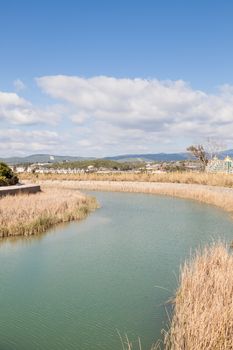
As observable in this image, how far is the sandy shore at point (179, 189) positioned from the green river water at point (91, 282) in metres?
8.22

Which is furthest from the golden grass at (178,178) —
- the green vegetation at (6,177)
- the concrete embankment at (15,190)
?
the green vegetation at (6,177)

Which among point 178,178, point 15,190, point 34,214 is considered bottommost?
point 34,214

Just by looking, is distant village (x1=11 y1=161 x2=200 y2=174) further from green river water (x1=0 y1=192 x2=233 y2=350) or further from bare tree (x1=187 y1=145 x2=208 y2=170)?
green river water (x1=0 y1=192 x2=233 y2=350)

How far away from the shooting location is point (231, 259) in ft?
30.8

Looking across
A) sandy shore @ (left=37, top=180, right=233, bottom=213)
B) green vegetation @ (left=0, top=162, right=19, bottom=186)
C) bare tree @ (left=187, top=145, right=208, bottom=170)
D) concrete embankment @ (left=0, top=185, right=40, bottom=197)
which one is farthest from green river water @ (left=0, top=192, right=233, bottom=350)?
bare tree @ (left=187, top=145, right=208, bottom=170)

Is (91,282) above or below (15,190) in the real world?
below

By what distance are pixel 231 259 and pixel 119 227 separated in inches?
474

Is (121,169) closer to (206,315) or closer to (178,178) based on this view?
(178,178)

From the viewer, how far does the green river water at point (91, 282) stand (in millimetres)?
8120

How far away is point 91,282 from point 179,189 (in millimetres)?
29162

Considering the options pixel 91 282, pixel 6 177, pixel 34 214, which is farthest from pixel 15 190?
pixel 91 282

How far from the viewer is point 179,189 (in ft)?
130

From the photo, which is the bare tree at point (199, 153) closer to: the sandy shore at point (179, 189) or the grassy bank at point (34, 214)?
the sandy shore at point (179, 189)

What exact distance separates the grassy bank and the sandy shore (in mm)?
9786
